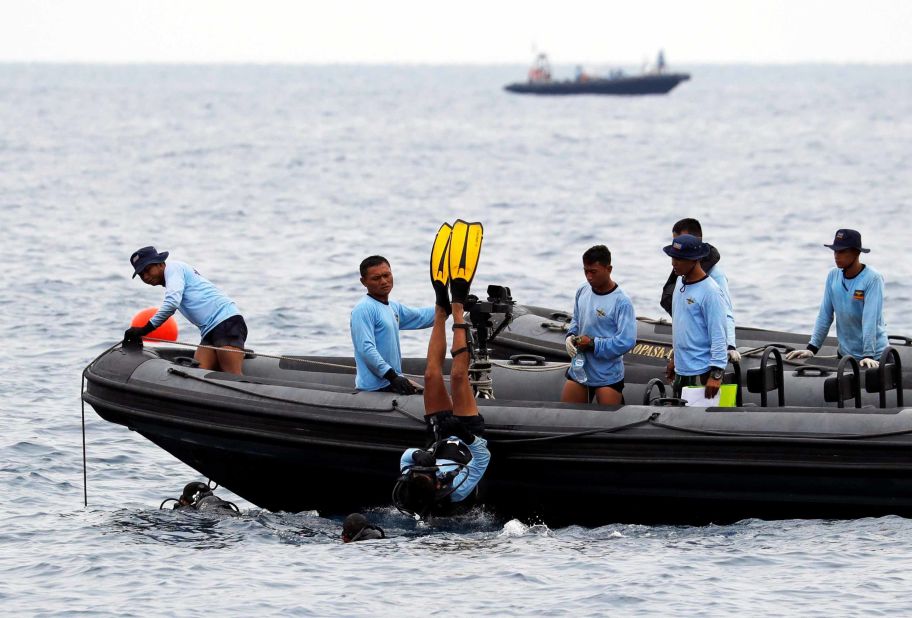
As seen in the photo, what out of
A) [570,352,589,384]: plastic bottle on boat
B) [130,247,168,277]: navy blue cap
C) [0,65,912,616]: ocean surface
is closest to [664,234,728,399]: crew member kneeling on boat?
[570,352,589,384]: plastic bottle on boat

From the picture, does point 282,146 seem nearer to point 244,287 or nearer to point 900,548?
point 244,287

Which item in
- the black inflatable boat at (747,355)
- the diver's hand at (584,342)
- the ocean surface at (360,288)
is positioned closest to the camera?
the ocean surface at (360,288)

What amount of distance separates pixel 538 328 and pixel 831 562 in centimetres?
499

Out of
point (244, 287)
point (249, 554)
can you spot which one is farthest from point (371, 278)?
point (244, 287)

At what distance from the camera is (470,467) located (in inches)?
392

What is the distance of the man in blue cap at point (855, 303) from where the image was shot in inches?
419

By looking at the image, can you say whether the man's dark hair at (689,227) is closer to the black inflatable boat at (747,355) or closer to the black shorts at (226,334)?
the black inflatable boat at (747,355)

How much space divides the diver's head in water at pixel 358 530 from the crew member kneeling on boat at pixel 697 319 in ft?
7.41

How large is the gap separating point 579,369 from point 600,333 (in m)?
0.32

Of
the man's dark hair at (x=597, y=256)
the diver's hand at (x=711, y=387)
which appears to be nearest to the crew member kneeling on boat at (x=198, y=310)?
the man's dark hair at (x=597, y=256)

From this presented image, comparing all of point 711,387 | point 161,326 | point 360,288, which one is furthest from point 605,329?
point 360,288

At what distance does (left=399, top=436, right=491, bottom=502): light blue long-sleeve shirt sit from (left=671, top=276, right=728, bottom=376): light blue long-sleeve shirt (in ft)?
4.64

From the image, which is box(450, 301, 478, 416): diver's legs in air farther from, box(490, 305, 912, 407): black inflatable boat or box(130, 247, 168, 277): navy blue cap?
box(130, 247, 168, 277): navy blue cap

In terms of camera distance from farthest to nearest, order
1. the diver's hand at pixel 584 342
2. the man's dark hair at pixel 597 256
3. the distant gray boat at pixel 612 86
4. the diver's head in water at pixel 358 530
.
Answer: the distant gray boat at pixel 612 86 → the diver's hand at pixel 584 342 → the diver's head in water at pixel 358 530 → the man's dark hair at pixel 597 256
